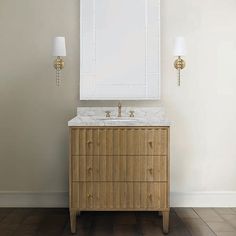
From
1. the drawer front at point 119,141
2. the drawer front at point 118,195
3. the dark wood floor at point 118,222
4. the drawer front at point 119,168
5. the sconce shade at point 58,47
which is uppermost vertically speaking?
the sconce shade at point 58,47

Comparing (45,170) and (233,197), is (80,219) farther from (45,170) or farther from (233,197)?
(233,197)

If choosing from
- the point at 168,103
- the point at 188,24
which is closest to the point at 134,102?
the point at 168,103

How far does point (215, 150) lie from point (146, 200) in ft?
3.40

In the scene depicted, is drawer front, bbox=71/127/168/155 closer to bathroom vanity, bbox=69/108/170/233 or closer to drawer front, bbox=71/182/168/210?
bathroom vanity, bbox=69/108/170/233

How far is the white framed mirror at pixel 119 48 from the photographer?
4.18 meters

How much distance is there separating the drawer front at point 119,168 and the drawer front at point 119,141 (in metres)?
0.05

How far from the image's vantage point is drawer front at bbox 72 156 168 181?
3.58 m

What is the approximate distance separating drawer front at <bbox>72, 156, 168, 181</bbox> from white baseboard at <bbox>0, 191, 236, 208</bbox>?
80 cm

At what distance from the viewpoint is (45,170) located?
4320 millimetres

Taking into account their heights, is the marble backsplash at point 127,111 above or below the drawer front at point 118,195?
above

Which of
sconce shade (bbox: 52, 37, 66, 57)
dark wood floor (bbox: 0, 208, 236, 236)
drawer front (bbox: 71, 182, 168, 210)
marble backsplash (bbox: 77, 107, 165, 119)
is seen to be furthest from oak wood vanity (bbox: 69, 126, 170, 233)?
sconce shade (bbox: 52, 37, 66, 57)

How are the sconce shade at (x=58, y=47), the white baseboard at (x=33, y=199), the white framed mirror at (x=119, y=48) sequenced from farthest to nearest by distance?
the white baseboard at (x=33, y=199), the white framed mirror at (x=119, y=48), the sconce shade at (x=58, y=47)

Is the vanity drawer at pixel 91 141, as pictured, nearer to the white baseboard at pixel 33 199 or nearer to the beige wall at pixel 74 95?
the beige wall at pixel 74 95

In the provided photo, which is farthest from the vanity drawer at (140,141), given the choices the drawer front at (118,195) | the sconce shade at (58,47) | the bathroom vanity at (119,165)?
the sconce shade at (58,47)
